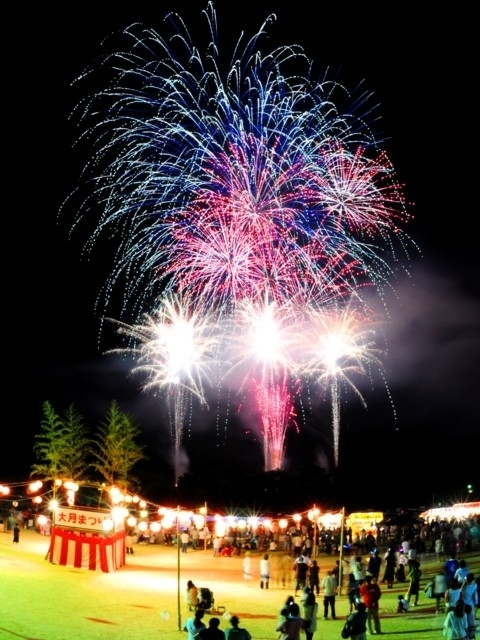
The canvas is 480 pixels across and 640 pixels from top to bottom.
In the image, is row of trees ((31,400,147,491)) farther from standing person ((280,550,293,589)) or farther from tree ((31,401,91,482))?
standing person ((280,550,293,589))

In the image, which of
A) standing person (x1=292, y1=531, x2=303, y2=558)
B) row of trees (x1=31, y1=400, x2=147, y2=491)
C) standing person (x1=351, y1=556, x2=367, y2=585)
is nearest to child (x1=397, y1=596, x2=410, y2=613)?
standing person (x1=351, y1=556, x2=367, y2=585)

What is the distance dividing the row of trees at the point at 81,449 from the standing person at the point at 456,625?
3969 cm

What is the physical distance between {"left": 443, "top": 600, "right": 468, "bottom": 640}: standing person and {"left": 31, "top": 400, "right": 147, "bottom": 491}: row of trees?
39.7m

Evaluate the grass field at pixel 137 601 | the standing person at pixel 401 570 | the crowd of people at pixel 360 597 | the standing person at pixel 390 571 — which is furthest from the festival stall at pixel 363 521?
the standing person at pixel 390 571

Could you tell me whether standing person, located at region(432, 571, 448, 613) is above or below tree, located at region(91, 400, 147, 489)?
below

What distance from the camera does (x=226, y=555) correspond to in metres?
32.2

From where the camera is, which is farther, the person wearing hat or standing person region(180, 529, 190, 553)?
standing person region(180, 529, 190, 553)

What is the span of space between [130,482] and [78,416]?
6.13m

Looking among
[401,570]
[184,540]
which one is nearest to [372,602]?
[401,570]

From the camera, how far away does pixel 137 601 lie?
19047 mm

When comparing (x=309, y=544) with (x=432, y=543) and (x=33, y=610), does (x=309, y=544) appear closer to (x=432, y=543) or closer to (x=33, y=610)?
(x=432, y=543)

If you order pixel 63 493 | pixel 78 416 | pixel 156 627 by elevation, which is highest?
pixel 78 416

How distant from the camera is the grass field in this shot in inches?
590

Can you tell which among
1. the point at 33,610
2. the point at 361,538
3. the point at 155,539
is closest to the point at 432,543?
the point at 361,538
